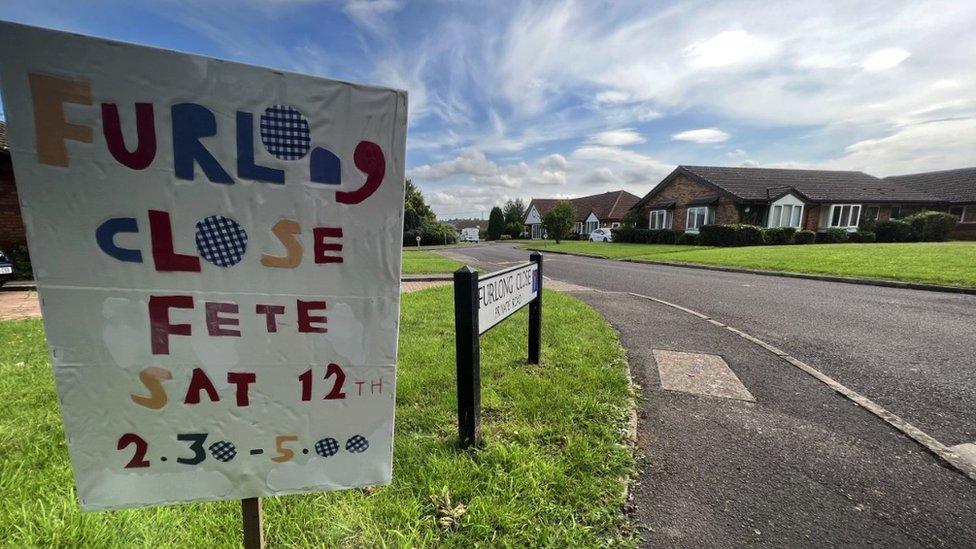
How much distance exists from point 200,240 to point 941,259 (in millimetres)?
19735

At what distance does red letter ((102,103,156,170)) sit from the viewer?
1.10 metres

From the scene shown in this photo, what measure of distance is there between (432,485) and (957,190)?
5019 cm

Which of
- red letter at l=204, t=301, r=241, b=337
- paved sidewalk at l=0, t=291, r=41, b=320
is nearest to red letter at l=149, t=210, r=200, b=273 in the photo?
red letter at l=204, t=301, r=241, b=337

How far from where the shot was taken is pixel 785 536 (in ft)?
6.82

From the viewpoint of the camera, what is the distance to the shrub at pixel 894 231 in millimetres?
26484

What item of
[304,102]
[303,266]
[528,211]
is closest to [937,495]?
[303,266]

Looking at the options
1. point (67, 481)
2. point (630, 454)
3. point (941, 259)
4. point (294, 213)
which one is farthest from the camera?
point (941, 259)

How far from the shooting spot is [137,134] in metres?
1.13

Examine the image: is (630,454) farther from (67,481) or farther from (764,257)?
(764,257)

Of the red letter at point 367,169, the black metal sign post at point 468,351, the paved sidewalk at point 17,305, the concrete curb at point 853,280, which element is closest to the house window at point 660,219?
the concrete curb at point 853,280

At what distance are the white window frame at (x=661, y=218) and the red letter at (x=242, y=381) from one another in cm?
3531

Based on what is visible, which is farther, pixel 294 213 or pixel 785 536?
pixel 785 536

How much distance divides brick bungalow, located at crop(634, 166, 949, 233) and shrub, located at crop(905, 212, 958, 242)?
10.4ft

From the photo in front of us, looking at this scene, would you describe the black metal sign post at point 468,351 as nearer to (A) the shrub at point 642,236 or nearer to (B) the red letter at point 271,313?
(B) the red letter at point 271,313
